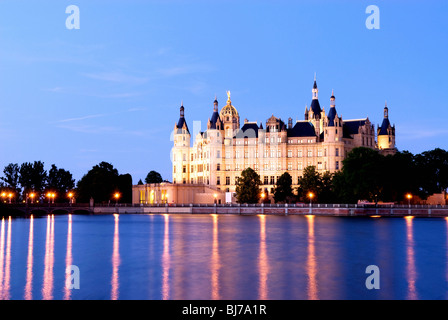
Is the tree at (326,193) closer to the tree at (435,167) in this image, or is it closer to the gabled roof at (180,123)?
the tree at (435,167)

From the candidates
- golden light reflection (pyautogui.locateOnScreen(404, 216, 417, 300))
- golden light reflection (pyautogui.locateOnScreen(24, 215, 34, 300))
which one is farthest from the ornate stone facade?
golden light reflection (pyautogui.locateOnScreen(24, 215, 34, 300))

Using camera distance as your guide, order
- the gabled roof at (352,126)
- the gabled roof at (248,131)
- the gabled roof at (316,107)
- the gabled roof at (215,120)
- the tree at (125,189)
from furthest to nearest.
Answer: the tree at (125,189) < the gabled roof at (316,107) < the gabled roof at (215,120) < the gabled roof at (248,131) < the gabled roof at (352,126)

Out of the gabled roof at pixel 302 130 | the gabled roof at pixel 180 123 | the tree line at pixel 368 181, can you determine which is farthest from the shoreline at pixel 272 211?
the gabled roof at pixel 180 123

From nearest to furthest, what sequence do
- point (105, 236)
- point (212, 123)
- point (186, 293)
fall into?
point (186, 293), point (105, 236), point (212, 123)

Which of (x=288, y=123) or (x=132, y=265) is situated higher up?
(x=288, y=123)

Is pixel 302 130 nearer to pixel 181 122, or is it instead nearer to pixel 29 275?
pixel 181 122

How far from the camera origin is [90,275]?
128 feet

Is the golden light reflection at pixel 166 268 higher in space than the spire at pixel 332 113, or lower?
lower

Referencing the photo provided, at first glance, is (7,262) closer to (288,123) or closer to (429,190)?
(429,190)

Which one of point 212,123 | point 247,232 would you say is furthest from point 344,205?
point 212,123

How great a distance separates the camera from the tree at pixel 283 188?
403 ft

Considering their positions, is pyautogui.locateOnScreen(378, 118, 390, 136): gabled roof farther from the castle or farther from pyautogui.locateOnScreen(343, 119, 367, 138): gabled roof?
pyautogui.locateOnScreen(343, 119, 367, 138): gabled roof

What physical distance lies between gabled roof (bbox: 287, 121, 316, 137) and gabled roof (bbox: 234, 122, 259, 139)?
26.2 ft
